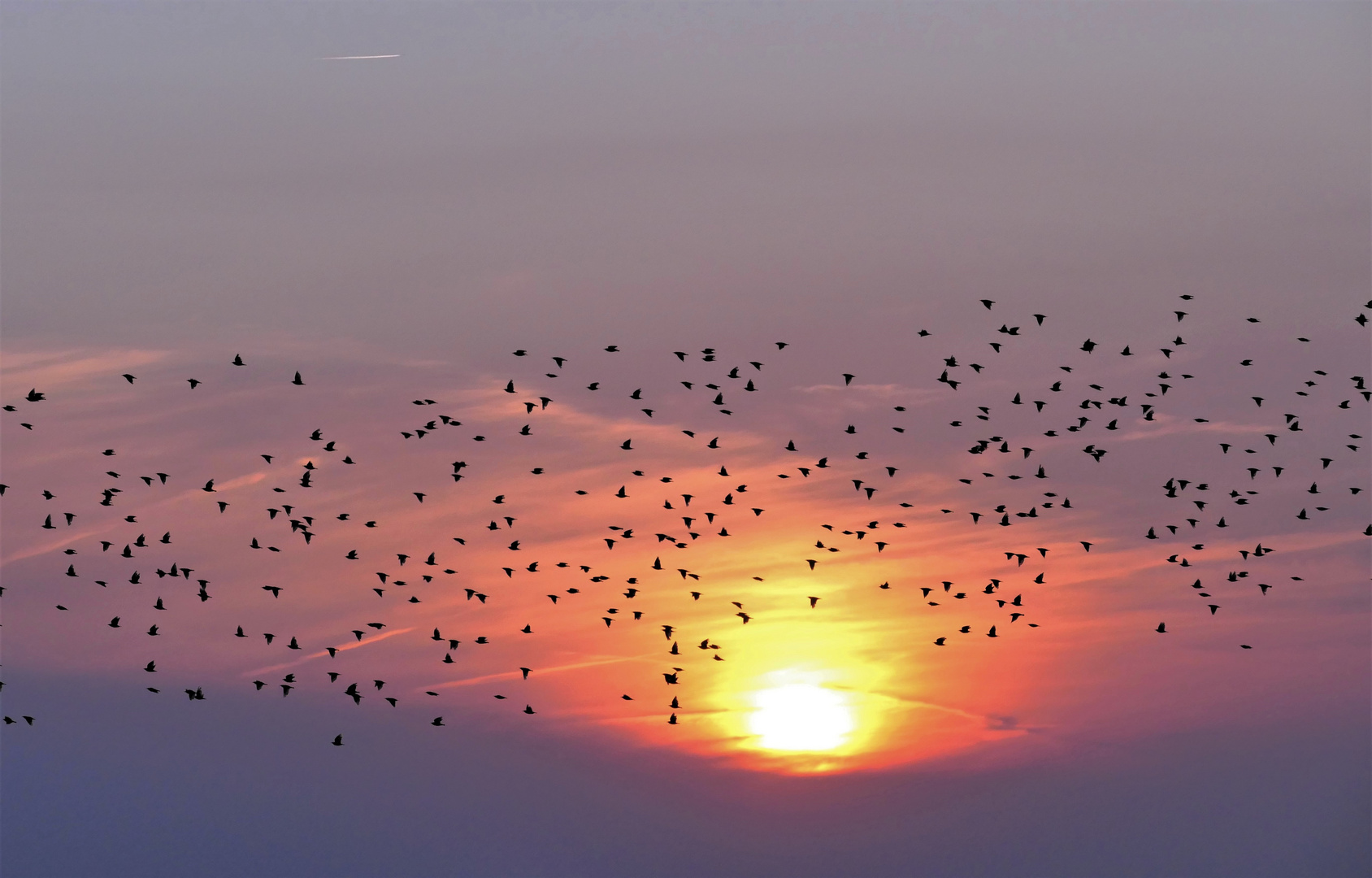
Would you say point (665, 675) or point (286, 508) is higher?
point (286, 508)

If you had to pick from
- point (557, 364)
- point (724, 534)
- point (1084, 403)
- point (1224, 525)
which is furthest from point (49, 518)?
point (1224, 525)

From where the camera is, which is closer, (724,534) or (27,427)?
(27,427)

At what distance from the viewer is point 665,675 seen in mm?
105375

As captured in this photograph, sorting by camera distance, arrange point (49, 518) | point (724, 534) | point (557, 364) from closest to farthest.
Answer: point (557, 364), point (49, 518), point (724, 534)

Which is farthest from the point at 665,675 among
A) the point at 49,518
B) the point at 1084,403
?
the point at 49,518

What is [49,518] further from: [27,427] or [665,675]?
[665,675]

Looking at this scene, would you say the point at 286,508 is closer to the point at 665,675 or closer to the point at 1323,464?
the point at 665,675

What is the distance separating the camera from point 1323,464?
104 m

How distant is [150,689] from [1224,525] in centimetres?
6543

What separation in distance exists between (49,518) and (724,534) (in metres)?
39.9

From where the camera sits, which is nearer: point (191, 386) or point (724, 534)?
point (191, 386)

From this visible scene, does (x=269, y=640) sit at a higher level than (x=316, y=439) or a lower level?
lower

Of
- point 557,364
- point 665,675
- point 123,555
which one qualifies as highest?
point 557,364

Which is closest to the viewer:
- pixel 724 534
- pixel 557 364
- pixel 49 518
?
pixel 557 364
